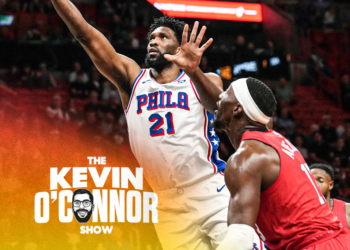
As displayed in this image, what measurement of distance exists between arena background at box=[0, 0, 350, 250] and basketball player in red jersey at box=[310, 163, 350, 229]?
3.13 meters

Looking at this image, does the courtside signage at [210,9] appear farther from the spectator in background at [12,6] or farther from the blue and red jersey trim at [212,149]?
the blue and red jersey trim at [212,149]

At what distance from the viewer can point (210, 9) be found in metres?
12.4

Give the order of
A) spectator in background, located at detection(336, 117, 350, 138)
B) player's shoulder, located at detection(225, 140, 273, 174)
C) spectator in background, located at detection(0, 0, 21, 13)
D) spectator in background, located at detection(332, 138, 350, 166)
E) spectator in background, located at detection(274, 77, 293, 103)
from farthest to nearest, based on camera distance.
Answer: spectator in background, located at detection(274, 77, 293, 103)
spectator in background, located at detection(0, 0, 21, 13)
spectator in background, located at detection(336, 117, 350, 138)
spectator in background, located at detection(332, 138, 350, 166)
player's shoulder, located at detection(225, 140, 273, 174)

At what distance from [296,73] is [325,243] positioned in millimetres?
13702

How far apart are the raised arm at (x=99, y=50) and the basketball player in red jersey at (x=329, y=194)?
2758mm

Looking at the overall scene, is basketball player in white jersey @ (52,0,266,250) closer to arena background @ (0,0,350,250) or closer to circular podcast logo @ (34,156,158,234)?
circular podcast logo @ (34,156,158,234)

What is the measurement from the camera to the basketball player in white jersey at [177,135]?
3.81m

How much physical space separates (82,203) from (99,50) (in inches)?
125

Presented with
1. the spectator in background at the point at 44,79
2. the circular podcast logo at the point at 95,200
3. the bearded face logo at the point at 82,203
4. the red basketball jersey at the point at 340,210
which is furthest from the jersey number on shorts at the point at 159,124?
the spectator in background at the point at 44,79

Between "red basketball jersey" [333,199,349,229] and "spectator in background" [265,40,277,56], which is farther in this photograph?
"spectator in background" [265,40,277,56]

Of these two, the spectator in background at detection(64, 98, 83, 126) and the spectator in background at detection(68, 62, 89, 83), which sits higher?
the spectator in background at detection(68, 62, 89, 83)

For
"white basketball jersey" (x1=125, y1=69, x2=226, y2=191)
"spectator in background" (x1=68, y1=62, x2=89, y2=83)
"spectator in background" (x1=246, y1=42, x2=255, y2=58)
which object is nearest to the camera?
"white basketball jersey" (x1=125, y1=69, x2=226, y2=191)

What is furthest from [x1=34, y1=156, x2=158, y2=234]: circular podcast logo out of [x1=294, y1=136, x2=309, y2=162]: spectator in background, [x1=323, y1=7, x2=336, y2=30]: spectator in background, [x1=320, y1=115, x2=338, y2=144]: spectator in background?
[x1=323, y1=7, x2=336, y2=30]: spectator in background

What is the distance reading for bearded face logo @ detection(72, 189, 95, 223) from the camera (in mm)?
6668
